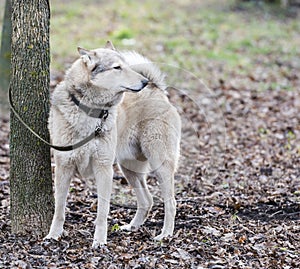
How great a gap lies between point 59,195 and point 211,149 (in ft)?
12.8

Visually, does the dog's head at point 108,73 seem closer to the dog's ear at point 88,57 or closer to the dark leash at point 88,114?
the dog's ear at point 88,57

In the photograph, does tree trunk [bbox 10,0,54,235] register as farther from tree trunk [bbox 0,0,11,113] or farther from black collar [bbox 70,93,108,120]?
tree trunk [bbox 0,0,11,113]

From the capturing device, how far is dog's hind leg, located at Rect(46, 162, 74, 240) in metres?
4.73

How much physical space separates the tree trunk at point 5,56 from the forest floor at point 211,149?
35cm

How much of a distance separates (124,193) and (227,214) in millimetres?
1390

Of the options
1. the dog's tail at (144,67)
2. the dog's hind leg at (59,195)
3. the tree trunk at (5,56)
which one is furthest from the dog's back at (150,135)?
the tree trunk at (5,56)

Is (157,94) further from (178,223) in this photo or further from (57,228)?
(57,228)

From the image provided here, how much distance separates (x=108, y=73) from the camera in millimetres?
4703

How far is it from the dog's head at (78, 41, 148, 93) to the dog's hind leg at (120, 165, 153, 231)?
1208 millimetres

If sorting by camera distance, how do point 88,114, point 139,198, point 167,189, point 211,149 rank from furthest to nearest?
point 211,149 < point 139,198 < point 167,189 < point 88,114

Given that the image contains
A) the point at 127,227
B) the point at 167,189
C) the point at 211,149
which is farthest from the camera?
the point at 211,149

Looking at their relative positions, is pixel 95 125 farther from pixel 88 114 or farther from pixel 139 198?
pixel 139 198

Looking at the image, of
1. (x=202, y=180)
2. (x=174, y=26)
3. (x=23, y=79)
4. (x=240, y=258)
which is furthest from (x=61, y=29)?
(x=240, y=258)

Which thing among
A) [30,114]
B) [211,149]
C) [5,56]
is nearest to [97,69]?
[30,114]
